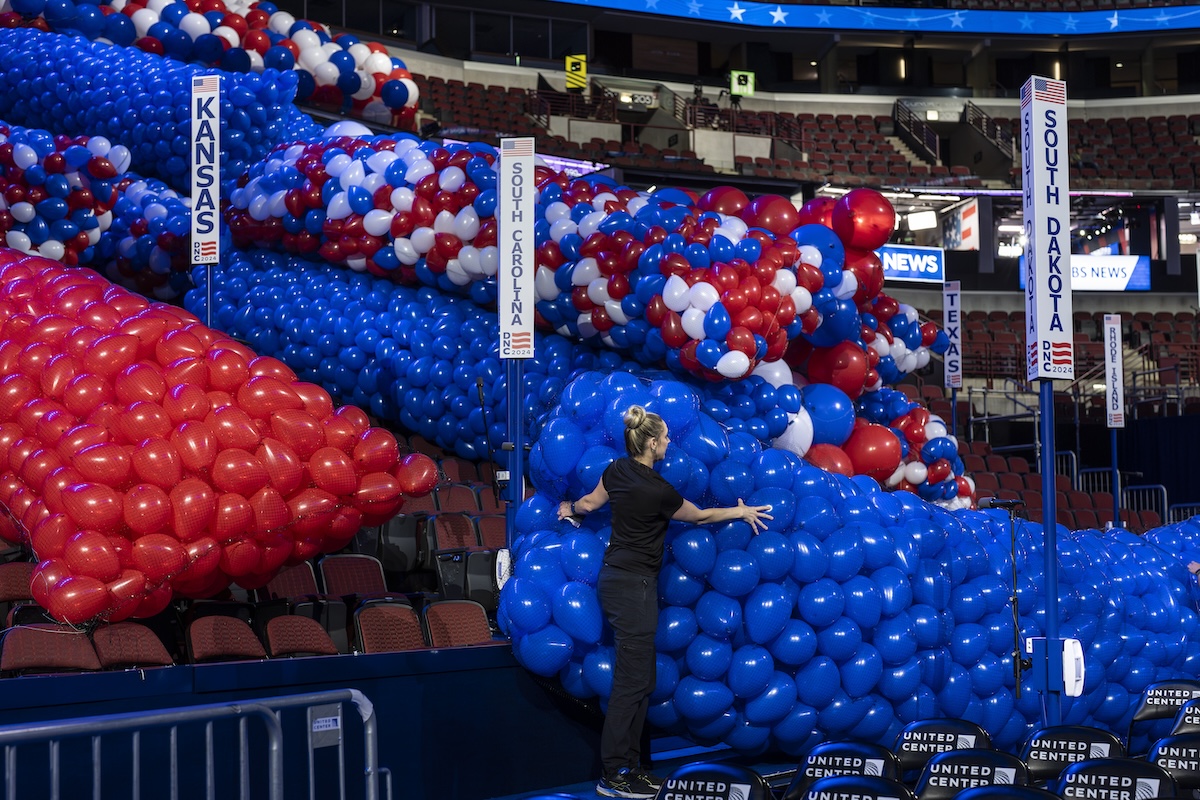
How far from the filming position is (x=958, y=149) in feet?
74.5

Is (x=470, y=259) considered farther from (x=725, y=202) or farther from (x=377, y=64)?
(x=377, y=64)

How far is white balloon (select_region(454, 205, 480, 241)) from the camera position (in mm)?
8750

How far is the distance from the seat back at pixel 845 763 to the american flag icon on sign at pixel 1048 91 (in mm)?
3583

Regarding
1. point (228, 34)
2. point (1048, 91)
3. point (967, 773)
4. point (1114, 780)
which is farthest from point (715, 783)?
point (228, 34)

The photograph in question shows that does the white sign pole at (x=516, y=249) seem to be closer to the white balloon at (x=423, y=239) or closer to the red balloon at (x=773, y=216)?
the white balloon at (x=423, y=239)

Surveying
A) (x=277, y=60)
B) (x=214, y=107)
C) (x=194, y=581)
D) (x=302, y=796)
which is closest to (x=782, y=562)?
(x=302, y=796)

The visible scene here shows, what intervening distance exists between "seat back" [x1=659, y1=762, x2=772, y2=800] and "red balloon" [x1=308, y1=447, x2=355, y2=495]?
9.27 feet

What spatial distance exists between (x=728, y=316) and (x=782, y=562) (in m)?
2.67

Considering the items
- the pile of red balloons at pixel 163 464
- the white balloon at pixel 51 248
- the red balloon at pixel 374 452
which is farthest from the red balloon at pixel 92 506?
the white balloon at pixel 51 248

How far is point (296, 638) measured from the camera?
5.34 metres

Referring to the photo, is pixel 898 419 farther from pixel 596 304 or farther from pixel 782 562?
pixel 782 562

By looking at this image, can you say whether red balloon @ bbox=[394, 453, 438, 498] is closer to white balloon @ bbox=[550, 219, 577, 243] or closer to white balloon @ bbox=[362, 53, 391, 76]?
white balloon @ bbox=[550, 219, 577, 243]

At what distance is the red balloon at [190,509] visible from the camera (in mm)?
5176

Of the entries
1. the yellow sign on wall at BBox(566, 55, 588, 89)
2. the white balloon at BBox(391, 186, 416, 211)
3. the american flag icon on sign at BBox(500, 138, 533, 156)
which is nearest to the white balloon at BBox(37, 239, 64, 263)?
the white balloon at BBox(391, 186, 416, 211)
